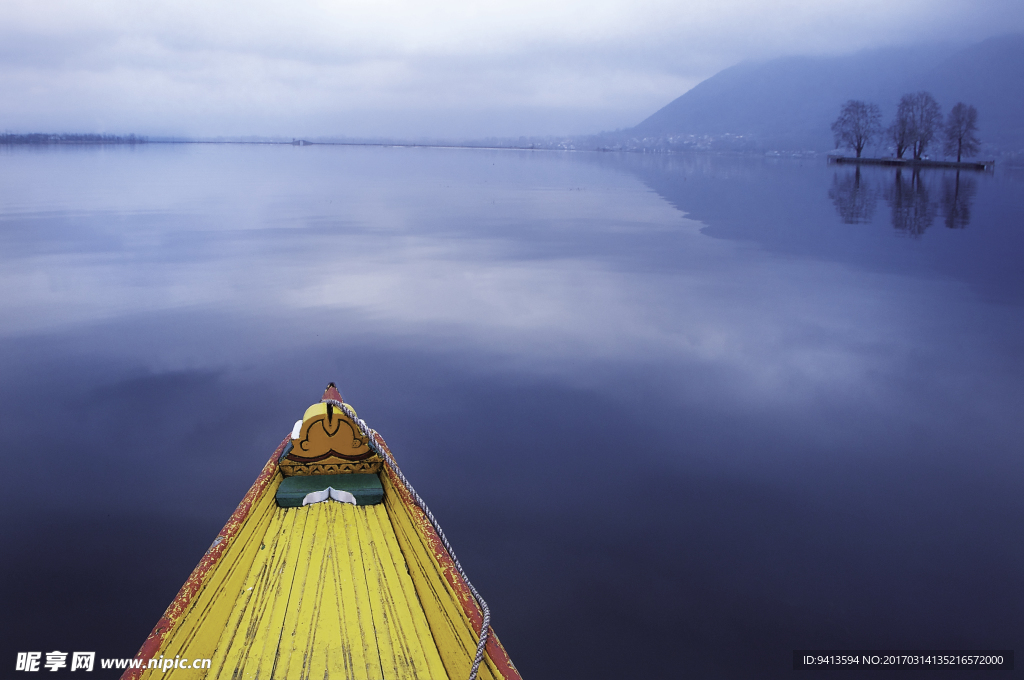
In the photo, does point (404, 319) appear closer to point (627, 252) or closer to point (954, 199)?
point (627, 252)

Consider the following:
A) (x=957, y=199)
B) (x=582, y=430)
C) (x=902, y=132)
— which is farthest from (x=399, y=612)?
(x=902, y=132)

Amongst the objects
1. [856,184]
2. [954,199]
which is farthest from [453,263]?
[856,184]

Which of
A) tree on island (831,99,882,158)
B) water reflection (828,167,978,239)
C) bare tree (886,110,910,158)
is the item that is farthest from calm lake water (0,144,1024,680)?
tree on island (831,99,882,158)

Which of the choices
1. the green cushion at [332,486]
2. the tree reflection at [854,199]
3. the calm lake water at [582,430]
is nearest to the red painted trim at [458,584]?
the green cushion at [332,486]

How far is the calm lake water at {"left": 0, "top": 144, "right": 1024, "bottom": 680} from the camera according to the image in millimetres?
6207

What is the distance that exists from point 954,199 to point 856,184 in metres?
15.2

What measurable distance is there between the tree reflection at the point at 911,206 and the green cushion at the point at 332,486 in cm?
2926

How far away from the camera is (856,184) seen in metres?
59.8

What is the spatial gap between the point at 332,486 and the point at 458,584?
2.37 m

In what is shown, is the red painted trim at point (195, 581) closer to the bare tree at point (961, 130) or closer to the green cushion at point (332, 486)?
the green cushion at point (332, 486)

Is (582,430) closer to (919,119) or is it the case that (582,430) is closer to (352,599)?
(352,599)

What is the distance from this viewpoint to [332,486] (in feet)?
22.0

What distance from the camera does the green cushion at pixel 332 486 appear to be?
21.3 ft

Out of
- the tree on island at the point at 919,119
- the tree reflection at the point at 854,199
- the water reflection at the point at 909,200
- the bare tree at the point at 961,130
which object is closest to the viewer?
the water reflection at the point at 909,200
